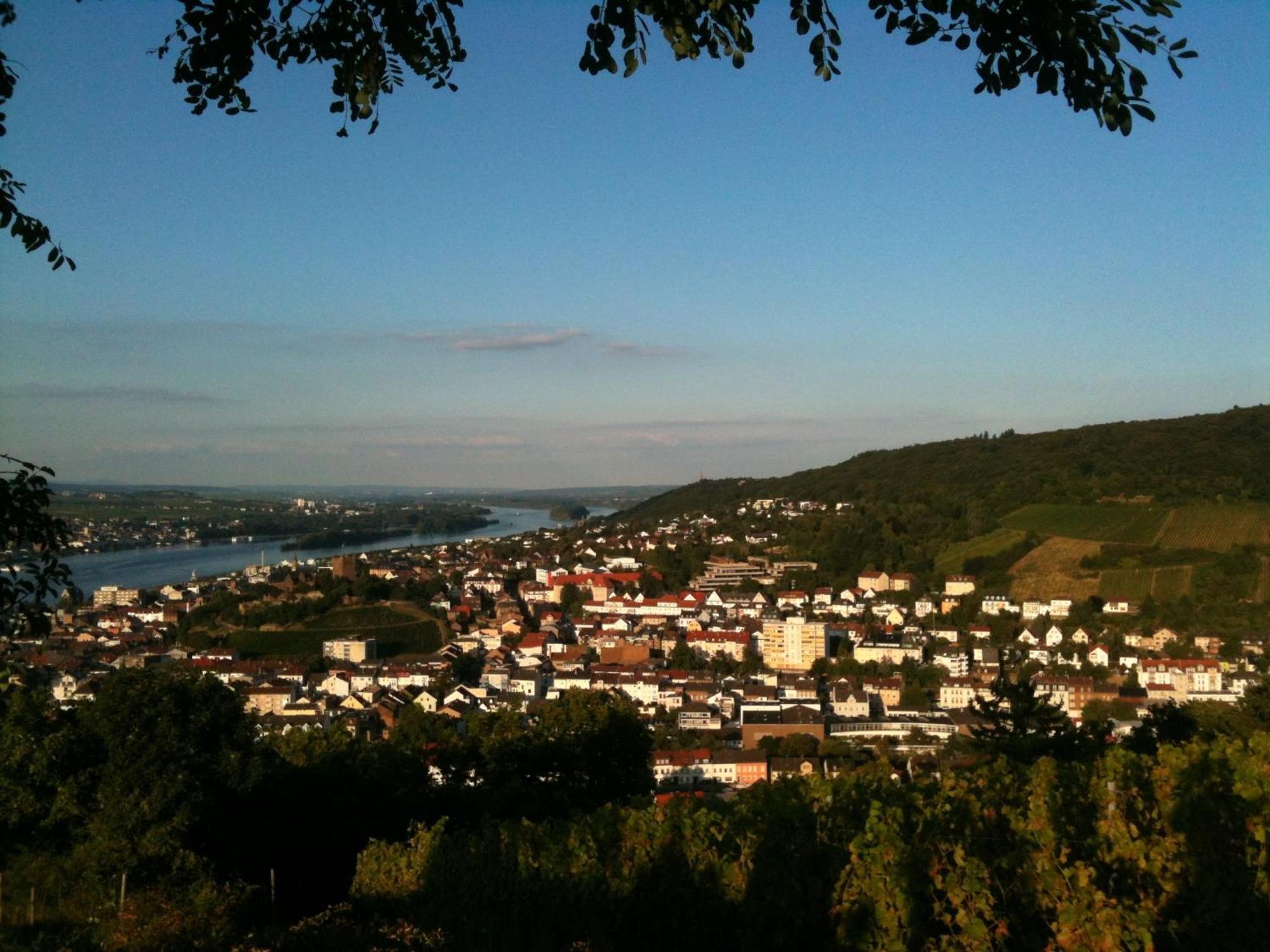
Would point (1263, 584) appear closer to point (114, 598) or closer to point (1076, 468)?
point (1076, 468)

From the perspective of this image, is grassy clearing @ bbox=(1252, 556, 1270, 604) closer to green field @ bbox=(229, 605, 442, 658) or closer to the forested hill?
the forested hill

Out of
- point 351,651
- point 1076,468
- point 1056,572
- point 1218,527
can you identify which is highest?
point 1076,468

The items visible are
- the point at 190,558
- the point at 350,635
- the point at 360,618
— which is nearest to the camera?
the point at 350,635

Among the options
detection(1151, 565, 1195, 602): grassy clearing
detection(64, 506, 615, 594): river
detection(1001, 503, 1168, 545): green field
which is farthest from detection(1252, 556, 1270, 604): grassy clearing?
detection(64, 506, 615, 594): river

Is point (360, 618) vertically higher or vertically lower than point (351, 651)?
higher

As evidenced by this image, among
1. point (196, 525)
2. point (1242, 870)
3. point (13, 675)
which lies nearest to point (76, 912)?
point (13, 675)

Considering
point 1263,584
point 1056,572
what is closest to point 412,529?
point 1056,572

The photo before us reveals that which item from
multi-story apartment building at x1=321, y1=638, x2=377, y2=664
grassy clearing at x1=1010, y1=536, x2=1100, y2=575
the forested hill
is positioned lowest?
multi-story apartment building at x1=321, y1=638, x2=377, y2=664
